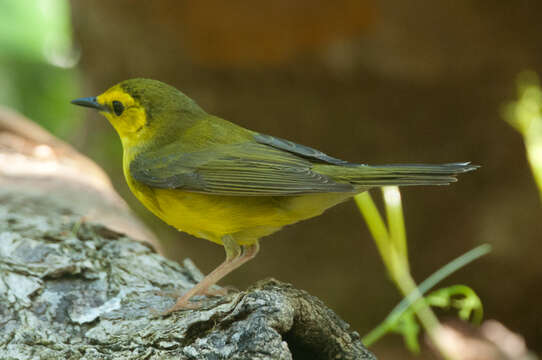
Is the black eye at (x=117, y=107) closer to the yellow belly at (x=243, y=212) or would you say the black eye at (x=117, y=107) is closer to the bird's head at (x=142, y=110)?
the bird's head at (x=142, y=110)

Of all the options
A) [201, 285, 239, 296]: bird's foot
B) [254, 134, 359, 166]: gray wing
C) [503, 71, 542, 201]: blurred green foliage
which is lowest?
[201, 285, 239, 296]: bird's foot

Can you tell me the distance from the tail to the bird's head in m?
1.05

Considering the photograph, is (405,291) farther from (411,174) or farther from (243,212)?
(243,212)

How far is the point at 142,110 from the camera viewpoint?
352 centimetres

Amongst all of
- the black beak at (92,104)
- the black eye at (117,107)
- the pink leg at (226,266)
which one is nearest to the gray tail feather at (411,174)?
the pink leg at (226,266)

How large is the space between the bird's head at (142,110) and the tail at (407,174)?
1.05 metres

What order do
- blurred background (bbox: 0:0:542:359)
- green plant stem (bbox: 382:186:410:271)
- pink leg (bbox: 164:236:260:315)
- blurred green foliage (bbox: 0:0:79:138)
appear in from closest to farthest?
pink leg (bbox: 164:236:260:315)
green plant stem (bbox: 382:186:410:271)
blurred background (bbox: 0:0:542:359)
blurred green foliage (bbox: 0:0:79:138)

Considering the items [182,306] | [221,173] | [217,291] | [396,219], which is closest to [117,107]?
[221,173]

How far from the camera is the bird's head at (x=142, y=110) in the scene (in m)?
3.51

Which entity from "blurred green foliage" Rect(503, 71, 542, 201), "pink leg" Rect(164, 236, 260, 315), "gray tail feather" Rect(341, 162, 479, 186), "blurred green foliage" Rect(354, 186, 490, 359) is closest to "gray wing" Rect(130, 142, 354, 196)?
"gray tail feather" Rect(341, 162, 479, 186)

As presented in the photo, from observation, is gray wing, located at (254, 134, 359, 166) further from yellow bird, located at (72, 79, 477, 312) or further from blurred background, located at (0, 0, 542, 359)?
blurred background, located at (0, 0, 542, 359)

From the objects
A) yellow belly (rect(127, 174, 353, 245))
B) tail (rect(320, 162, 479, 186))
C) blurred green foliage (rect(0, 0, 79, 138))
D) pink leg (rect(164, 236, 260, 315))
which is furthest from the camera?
blurred green foliage (rect(0, 0, 79, 138))

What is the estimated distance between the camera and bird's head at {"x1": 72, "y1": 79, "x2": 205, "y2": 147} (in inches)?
138

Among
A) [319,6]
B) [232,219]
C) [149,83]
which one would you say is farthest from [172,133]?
[319,6]
